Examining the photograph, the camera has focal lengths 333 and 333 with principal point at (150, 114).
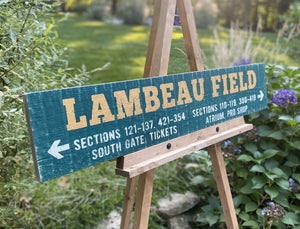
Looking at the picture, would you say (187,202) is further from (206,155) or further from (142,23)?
(142,23)

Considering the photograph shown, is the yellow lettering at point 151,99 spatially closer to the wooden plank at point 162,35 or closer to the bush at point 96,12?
the wooden plank at point 162,35

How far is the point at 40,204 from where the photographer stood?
2293mm

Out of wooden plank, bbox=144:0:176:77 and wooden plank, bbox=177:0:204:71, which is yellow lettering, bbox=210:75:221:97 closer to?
wooden plank, bbox=177:0:204:71

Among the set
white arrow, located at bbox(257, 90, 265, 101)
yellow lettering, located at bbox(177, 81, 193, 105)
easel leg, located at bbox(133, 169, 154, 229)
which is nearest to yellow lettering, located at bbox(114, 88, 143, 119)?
yellow lettering, located at bbox(177, 81, 193, 105)

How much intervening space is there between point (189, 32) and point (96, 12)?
6.96 metres

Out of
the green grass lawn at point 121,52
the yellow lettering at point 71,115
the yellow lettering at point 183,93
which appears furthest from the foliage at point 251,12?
the yellow lettering at point 71,115

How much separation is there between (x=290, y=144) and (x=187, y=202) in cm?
83

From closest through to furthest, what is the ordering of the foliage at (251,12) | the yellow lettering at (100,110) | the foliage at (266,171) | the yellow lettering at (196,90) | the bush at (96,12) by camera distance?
the yellow lettering at (100,110)
the yellow lettering at (196,90)
the foliage at (266,171)
the foliage at (251,12)
the bush at (96,12)

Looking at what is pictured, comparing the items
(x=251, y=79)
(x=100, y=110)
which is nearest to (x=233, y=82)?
(x=251, y=79)

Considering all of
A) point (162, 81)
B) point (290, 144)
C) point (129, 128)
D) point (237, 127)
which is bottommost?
point (290, 144)

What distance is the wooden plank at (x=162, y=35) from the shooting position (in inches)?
57.1

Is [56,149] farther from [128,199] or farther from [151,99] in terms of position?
[128,199]

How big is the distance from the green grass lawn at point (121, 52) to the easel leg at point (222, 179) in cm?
47

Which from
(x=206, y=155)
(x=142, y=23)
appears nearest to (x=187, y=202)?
(x=206, y=155)
